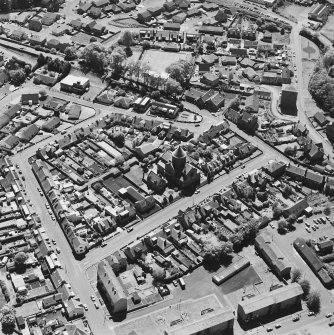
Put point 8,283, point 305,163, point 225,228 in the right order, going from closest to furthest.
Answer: point 8,283 → point 225,228 → point 305,163

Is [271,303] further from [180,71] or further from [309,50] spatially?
[309,50]

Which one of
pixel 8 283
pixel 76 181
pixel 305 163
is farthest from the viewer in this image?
pixel 305 163

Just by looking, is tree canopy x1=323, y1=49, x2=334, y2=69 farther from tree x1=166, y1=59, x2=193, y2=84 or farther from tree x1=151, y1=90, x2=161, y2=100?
tree x1=151, y1=90, x2=161, y2=100

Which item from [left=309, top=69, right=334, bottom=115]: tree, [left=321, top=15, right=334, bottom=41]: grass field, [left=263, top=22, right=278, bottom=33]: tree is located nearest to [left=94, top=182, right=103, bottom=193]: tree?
[left=309, top=69, right=334, bottom=115]: tree

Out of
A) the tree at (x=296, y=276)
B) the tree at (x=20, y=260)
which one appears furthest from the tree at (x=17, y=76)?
the tree at (x=296, y=276)

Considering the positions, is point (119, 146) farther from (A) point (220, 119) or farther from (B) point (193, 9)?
(B) point (193, 9)

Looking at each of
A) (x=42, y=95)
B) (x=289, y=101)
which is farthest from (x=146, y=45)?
(x=289, y=101)

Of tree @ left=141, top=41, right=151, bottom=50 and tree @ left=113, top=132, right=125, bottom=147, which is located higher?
tree @ left=141, top=41, right=151, bottom=50

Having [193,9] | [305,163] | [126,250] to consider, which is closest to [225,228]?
[126,250]
